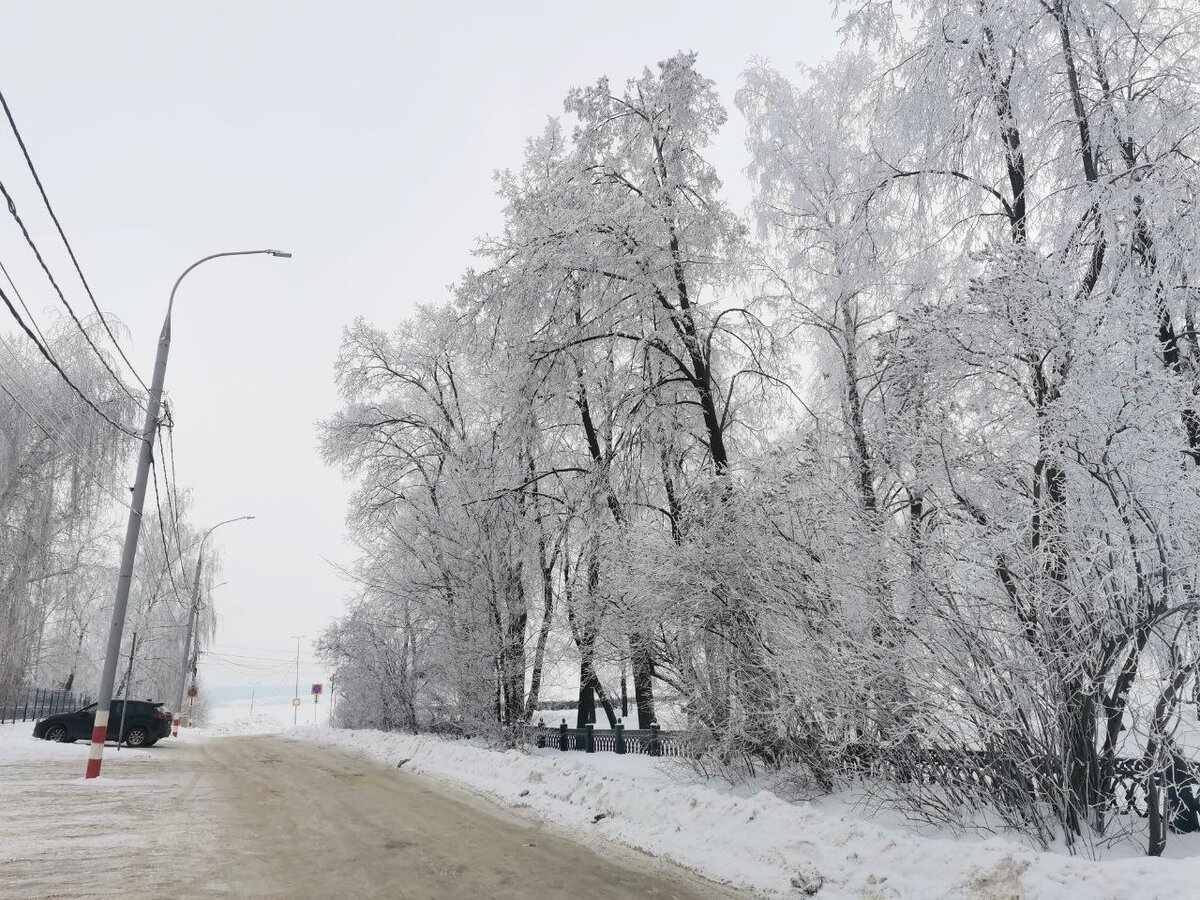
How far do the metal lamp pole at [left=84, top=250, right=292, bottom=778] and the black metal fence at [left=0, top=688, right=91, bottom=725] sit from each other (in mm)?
19525

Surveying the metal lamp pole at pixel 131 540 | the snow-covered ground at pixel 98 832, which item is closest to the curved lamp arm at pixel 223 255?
the metal lamp pole at pixel 131 540

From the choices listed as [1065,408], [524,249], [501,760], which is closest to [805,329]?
[524,249]

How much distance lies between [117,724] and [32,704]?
20199 mm

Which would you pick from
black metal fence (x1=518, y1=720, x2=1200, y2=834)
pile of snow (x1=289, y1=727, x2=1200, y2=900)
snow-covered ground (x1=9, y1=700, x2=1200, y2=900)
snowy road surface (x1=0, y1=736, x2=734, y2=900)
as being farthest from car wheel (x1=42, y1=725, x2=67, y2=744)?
black metal fence (x1=518, y1=720, x2=1200, y2=834)

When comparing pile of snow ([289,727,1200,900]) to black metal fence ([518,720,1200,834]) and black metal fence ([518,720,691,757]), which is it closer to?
black metal fence ([518,720,1200,834])

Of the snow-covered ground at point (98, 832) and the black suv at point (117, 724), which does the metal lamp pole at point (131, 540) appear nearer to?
the snow-covered ground at point (98, 832)

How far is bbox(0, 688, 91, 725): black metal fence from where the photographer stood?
29109 millimetres

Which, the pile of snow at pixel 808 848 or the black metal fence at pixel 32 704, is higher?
the black metal fence at pixel 32 704

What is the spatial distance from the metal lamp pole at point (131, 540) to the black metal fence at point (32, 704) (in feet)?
64.1

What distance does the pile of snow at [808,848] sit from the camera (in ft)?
16.3

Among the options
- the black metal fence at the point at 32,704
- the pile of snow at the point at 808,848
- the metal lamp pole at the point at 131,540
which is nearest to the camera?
the pile of snow at the point at 808,848

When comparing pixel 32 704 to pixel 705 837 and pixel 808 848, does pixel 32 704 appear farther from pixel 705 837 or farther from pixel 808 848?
pixel 808 848

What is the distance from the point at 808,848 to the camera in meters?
6.70

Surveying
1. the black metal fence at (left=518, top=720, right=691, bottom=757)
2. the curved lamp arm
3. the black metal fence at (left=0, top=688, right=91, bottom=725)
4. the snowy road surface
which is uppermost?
the curved lamp arm
